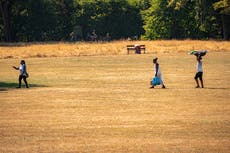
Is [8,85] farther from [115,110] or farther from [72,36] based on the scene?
[72,36]

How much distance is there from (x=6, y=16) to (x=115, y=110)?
199 ft

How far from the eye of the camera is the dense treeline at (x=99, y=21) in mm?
82312

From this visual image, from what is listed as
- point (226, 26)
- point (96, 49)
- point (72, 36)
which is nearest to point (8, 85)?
point (96, 49)

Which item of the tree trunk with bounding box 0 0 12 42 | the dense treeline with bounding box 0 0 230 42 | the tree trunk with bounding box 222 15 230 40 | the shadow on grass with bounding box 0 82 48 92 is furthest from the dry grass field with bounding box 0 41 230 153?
the tree trunk with bounding box 0 0 12 42

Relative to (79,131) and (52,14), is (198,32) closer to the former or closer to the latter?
(52,14)

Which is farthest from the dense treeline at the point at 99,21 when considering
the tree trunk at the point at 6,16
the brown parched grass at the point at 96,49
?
the brown parched grass at the point at 96,49

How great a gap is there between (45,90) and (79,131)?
11.8m

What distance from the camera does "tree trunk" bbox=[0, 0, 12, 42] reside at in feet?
272

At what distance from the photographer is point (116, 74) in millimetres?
40406

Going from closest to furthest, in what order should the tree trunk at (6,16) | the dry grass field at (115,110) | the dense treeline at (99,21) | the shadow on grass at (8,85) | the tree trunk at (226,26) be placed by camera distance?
the dry grass field at (115,110)
the shadow on grass at (8,85)
the tree trunk at (226,26)
the dense treeline at (99,21)
the tree trunk at (6,16)

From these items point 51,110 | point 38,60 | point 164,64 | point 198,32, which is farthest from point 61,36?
point 51,110

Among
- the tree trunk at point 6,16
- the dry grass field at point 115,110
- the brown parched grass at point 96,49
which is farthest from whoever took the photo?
the tree trunk at point 6,16

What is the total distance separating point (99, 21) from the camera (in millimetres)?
87000

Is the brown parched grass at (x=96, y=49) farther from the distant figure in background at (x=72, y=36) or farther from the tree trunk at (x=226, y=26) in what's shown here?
the distant figure in background at (x=72, y=36)
